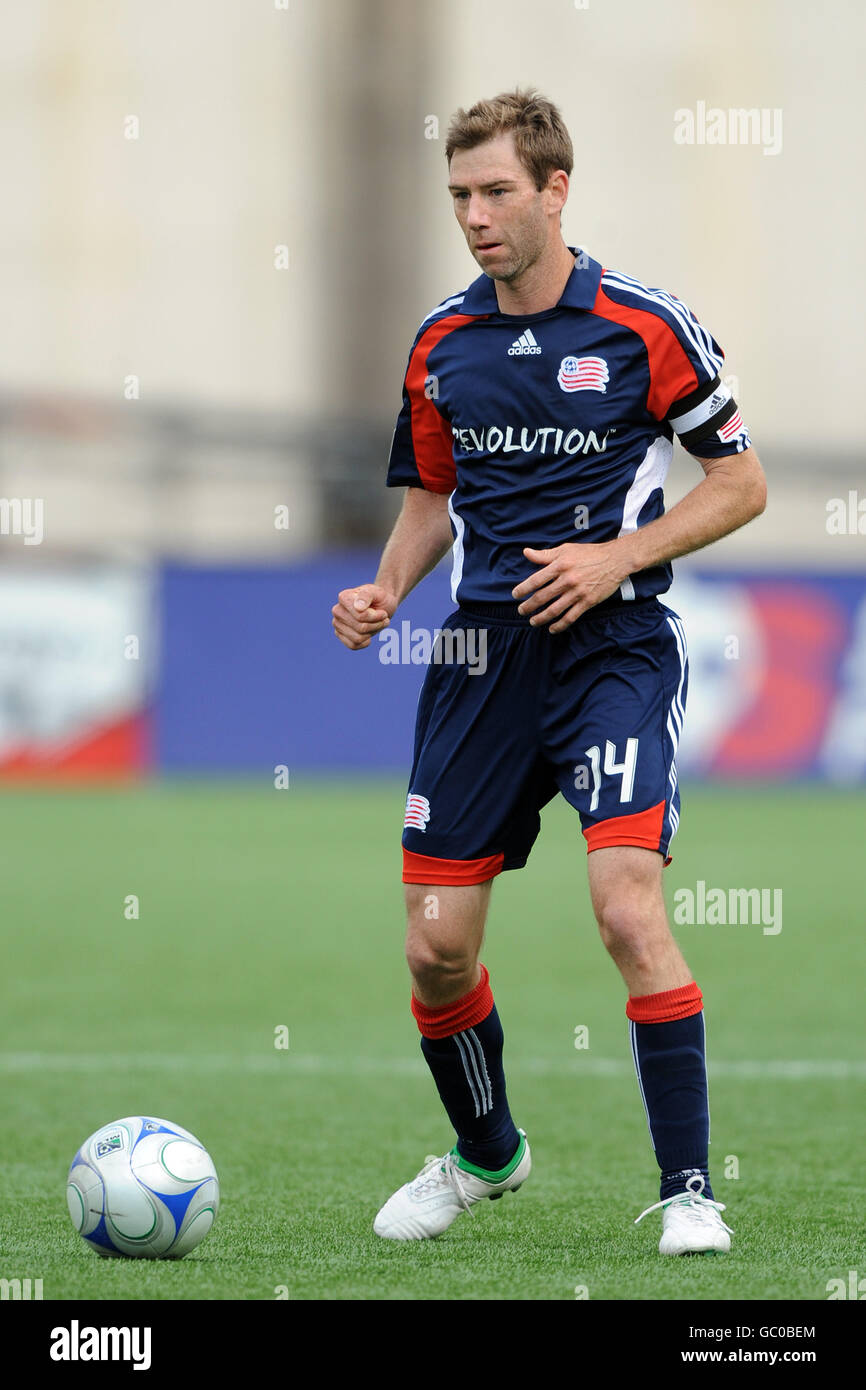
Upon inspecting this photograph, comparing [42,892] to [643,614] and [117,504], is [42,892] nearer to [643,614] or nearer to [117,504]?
[643,614]

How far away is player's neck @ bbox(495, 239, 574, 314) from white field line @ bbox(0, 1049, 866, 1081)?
113 inches

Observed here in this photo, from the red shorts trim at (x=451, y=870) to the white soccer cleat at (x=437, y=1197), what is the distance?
25.8 inches

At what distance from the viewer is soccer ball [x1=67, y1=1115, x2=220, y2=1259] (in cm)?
379

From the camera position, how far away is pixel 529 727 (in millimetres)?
4105

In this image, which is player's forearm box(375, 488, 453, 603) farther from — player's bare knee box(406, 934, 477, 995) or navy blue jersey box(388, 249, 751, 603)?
player's bare knee box(406, 934, 477, 995)

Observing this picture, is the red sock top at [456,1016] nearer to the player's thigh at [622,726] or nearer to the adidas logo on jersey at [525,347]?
the player's thigh at [622,726]

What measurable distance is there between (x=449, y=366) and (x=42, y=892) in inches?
281

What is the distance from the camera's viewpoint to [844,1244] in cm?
397

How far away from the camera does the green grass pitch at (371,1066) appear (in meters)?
3.82

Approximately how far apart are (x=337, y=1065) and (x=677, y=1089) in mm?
2659

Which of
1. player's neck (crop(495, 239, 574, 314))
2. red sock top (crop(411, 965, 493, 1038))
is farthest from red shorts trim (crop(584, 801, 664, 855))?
player's neck (crop(495, 239, 574, 314))

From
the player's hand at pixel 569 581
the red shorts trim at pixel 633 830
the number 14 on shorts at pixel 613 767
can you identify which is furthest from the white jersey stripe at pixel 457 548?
the red shorts trim at pixel 633 830

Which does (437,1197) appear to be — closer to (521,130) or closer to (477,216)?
(477,216)

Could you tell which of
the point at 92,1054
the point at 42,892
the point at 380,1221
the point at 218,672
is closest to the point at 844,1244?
the point at 380,1221
